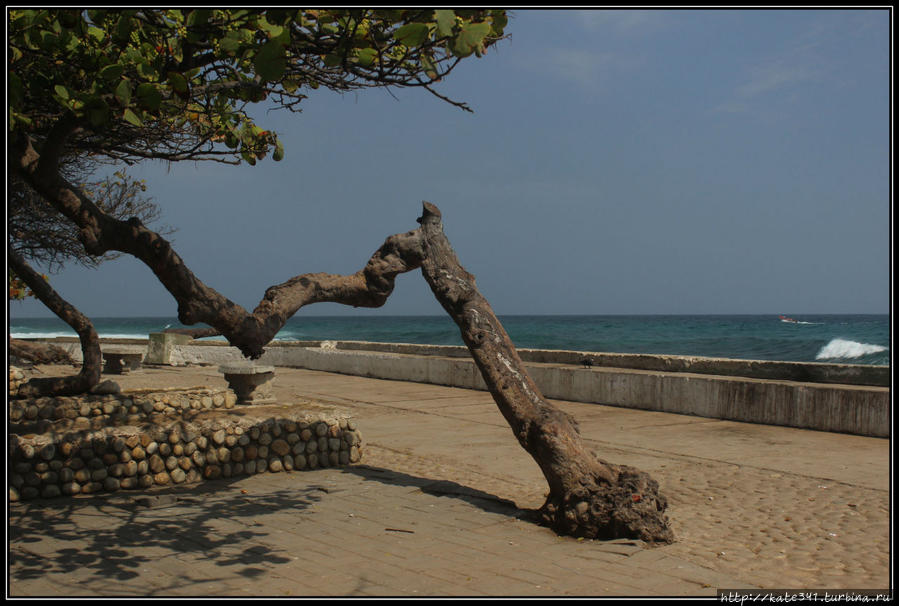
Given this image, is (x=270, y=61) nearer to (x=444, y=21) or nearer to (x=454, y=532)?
(x=444, y=21)

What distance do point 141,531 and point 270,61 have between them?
3294 millimetres

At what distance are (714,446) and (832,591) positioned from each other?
482 cm

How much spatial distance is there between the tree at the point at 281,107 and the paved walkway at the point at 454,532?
0.54 m

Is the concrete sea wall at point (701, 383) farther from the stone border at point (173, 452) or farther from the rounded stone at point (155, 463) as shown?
the rounded stone at point (155, 463)

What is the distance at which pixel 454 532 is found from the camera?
18.0 feet

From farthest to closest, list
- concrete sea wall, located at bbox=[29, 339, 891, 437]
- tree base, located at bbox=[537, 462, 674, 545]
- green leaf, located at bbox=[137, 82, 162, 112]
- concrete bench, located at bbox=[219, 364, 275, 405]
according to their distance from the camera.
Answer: concrete sea wall, located at bbox=[29, 339, 891, 437]
concrete bench, located at bbox=[219, 364, 275, 405]
tree base, located at bbox=[537, 462, 674, 545]
green leaf, located at bbox=[137, 82, 162, 112]

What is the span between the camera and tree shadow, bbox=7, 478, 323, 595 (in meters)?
4.60

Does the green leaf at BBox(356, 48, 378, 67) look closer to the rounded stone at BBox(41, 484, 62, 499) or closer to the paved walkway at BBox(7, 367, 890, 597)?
the paved walkway at BBox(7, 367, 890, 597)

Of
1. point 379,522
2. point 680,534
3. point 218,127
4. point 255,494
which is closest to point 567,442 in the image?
point 680,534

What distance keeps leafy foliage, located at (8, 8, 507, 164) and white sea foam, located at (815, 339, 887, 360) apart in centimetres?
4273

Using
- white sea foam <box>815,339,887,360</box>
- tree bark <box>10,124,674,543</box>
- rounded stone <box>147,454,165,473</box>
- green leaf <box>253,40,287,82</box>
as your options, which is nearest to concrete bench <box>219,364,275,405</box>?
rounded stone <box>147,454,165,473</box>

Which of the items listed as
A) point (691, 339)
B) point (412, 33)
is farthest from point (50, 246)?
point (691, 339)

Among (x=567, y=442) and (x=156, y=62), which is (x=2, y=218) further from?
(x=567, y=442)

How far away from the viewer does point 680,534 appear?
5.46m
